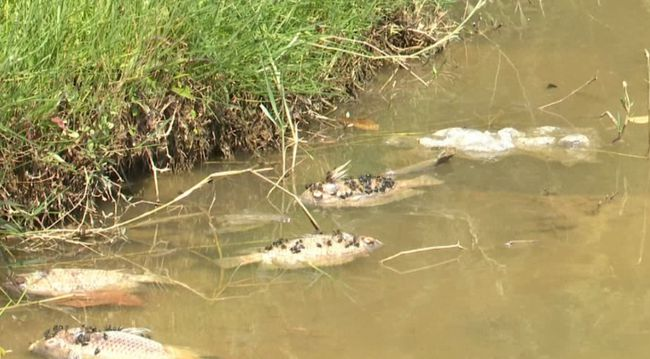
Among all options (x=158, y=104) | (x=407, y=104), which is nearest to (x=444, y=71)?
(x=407, y=104)

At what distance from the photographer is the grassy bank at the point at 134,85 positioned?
13.8 feet

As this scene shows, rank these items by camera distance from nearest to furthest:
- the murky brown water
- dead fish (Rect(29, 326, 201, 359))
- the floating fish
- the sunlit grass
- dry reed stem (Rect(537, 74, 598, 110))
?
1. dead fish (Rect(29, 326, 201, 359))
2. the murky brown water
3. the sunlit grass
4. the floating fish
5. dry reed stem (Rect(537, 74, 598, 110))

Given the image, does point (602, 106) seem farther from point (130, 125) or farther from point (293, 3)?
point (130, 125)

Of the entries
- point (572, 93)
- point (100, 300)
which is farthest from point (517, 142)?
point (100, 300)

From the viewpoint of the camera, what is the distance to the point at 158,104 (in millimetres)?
4652

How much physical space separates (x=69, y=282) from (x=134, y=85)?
99cm

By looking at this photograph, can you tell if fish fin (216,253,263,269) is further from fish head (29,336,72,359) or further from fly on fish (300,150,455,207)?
fish head (29,336,72,359)

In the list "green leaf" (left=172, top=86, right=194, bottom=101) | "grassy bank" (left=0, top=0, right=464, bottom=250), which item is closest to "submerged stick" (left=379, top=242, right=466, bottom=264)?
"grassy bank" (left=0, top=0, right=464, bottom=250)

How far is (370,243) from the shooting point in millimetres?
4316

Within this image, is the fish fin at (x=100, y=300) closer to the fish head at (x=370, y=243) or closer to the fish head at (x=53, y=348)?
the fish head at (x=53, y=348)

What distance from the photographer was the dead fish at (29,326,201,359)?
11.5 feet

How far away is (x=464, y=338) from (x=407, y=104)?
7.92 feet

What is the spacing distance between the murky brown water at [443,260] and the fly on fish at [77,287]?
63mm

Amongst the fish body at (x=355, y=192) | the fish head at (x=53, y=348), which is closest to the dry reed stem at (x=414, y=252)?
the fish body at (x=355, y=192)
